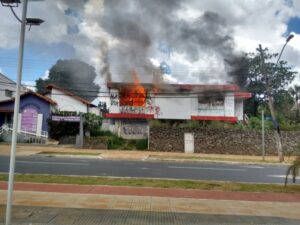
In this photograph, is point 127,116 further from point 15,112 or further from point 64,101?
point 15,112

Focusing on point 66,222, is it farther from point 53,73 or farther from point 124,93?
point 53,73

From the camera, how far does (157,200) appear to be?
9359mm

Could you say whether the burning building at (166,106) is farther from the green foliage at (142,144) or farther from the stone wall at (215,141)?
the stone wall at (215,141)

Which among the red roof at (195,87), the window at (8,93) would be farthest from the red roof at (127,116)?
the window at (8,93)

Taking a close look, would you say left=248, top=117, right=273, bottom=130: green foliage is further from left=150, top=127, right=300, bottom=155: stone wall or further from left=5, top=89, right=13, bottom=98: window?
left=5, top=89, right=13, bottom=98: window

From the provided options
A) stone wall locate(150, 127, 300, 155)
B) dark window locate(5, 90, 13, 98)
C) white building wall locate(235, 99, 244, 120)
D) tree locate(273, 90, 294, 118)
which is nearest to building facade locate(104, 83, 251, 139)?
white building wall locate(235, 99, 244, 120)

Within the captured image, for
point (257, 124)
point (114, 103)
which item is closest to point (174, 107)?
point (114, 103)

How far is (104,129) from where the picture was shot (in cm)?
3672

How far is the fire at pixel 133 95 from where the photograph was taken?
34.6m

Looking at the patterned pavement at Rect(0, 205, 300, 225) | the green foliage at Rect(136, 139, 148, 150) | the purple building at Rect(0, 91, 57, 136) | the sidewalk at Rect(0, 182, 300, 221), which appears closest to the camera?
the patterned pavement at Rect(0, 205, 300, 225)

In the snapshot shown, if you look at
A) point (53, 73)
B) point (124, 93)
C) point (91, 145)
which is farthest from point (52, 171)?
point (53, 73)

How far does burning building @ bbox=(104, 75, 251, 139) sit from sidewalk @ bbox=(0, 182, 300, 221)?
2474 cm

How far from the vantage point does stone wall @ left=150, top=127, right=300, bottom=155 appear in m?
31.5

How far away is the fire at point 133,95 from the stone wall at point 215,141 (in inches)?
181
